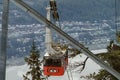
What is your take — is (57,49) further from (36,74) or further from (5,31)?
(36,74)

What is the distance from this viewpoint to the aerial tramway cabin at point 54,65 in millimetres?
16312

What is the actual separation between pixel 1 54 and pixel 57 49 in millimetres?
11942

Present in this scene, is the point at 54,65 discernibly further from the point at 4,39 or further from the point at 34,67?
the point at 34,67

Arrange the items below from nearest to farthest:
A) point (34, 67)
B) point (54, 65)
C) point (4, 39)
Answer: point (4, 39), point (54, 65), point (34, 67)

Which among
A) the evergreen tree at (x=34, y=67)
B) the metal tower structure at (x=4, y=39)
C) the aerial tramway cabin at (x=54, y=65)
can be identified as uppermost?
the metal tower structure at (x=4, y=39)

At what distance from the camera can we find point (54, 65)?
1764 centimetres

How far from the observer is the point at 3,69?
782 cm

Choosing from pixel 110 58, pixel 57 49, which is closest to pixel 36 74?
pixel 110 58

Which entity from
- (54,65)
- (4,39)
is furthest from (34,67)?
(4,39)

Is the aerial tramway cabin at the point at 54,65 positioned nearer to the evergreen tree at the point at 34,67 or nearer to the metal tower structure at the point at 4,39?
the metal tower structure at the point at 4,39

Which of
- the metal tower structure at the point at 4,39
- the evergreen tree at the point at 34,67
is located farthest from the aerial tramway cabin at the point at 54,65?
the evergreen tree at the point at 34,67

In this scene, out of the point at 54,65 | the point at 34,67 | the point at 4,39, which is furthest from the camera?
the point at 34,67

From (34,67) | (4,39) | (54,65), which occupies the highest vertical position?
(4,39)

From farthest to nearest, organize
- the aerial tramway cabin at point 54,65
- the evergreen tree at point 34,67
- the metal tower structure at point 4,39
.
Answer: the evergreen tree at point 34,67, the aerial tramway cabin at point 54,65, the metal tower structure at point 4,39
